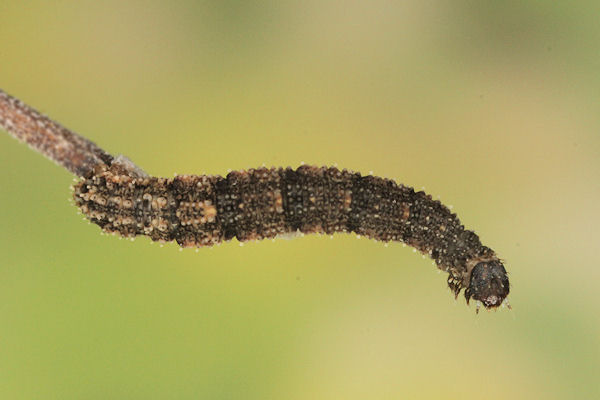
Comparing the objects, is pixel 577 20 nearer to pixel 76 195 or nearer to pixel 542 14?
pixel 542 14

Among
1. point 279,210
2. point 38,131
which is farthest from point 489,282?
point 38,131

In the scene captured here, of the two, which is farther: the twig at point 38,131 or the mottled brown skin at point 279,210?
the mottled brown skin at point 279,210

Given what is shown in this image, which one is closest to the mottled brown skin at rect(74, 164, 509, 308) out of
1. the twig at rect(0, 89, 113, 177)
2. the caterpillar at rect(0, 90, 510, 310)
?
the caterpillar at rect(0, 90, 510, 310)

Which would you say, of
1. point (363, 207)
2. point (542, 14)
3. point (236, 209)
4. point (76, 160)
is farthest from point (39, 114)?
point (542, 14)

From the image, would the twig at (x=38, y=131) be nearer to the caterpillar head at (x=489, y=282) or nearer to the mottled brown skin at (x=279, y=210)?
the mottled brown skin at (x=279, y=210)

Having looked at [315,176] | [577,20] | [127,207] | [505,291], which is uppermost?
[577,20]

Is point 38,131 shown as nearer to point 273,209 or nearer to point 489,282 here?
point 273,209

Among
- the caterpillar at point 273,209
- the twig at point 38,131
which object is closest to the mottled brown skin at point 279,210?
the caterpillar at point 273,209
